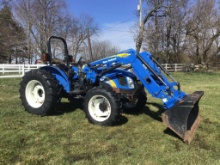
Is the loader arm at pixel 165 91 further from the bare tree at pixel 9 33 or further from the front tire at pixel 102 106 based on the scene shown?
the bare tree at pixel 9 33

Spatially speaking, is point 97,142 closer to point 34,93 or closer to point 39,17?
point 34,93

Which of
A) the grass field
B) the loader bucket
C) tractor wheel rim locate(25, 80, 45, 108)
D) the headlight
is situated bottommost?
the grass field

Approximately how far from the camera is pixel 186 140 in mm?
4590

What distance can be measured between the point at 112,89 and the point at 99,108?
55cm

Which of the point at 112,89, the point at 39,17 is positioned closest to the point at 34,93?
the point at 112,89

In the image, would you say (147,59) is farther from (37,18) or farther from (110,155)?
(37,18)

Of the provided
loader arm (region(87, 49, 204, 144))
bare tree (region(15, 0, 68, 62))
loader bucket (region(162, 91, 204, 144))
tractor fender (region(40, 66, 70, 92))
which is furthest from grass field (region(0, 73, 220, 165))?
bare tree (region(15, 0, 68, 62))

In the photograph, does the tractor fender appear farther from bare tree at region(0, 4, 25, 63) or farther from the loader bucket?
bare tree at region(0, 4, 25, 63)

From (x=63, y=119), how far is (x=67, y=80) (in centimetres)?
99

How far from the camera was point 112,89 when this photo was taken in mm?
5953

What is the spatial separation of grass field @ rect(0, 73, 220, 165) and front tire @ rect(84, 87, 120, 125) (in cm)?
20

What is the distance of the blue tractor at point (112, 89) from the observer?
506 centimetres

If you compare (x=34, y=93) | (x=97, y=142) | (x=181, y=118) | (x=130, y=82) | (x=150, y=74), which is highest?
(x=150, y=74)

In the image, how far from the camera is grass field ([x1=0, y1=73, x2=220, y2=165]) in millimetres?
3918
